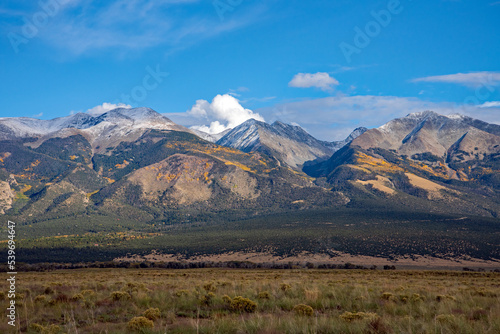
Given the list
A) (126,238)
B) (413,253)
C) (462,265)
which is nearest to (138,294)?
(462,265)

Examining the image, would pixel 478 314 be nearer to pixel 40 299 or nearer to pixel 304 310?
pixel 304 310

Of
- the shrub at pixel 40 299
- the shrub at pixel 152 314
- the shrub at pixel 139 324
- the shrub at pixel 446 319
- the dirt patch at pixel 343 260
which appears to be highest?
the shrub at pixel 139 324

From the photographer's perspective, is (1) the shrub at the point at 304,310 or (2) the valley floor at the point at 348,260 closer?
(1) the shrub at the point at 304,310

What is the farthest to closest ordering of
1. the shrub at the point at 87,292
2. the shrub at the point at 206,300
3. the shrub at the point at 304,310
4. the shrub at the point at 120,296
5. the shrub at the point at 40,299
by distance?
1. the shrub at the point at 87,292
2. the shrub at the point at 120,296
3. the shrub at the point at 40,299
4. the shrub at the point at 206,300
5. the shrub at the point at 304,310

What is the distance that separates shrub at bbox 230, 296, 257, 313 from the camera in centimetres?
1387

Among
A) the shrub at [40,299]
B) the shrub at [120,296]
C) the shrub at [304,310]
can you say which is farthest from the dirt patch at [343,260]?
the shrub at [304,310]

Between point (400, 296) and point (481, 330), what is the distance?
7915 millimetres

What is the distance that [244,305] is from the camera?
14.0 metres

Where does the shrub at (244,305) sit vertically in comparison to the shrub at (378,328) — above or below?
below

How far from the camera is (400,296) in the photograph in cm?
1628

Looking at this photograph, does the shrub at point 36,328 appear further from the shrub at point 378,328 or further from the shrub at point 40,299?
the shrub at point 378,328

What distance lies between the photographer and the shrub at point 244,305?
45.5 ft

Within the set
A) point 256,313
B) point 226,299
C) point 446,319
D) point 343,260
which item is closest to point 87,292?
point 226,299

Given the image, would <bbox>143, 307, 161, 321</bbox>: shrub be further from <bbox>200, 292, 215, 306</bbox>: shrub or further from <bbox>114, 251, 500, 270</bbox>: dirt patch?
<bbox>114, 251, 500, 270</bbox>: dirt patch
